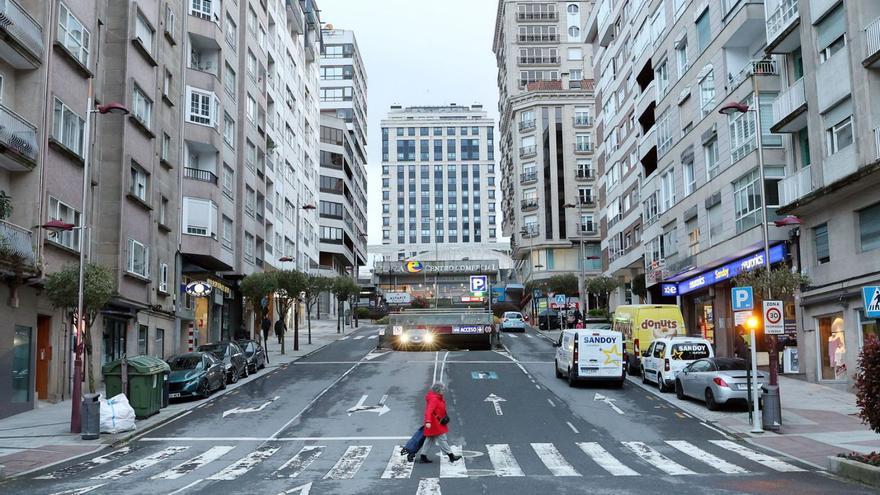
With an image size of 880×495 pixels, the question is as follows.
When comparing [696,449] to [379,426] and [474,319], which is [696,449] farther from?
[474,319]

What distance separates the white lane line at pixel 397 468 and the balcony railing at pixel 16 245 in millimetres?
11916

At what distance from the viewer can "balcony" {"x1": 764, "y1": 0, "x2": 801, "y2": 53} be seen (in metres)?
29.9

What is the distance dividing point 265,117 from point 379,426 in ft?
127

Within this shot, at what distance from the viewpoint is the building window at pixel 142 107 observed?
110ft

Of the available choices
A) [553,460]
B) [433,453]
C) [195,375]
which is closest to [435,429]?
[433,453]

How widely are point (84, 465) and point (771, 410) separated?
1521 centimetres

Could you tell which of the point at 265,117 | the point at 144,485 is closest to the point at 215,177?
the point at 265,117

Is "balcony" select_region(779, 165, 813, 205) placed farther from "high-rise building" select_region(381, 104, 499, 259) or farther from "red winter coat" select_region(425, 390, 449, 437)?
"high-rise building" select_region(381, 104, 499, 259)

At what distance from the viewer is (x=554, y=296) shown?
7456 cm

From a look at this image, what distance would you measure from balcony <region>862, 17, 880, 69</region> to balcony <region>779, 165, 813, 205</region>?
190 inches

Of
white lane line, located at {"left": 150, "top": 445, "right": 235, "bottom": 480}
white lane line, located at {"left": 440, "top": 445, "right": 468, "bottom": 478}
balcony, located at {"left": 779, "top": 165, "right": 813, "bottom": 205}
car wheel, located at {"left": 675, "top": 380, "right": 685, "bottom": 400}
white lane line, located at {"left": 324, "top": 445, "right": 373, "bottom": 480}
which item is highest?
balcony, located at {"left": 779, "top": 165, "right": 813, "bottom": 205}

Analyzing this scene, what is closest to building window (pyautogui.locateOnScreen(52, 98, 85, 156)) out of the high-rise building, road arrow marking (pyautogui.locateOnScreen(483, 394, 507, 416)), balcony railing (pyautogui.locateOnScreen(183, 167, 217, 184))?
balcony railing (pyautogui.locateOnScreen(183, 167, 217, 184))

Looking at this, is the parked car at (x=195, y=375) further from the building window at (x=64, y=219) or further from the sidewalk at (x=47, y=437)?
the building window at (x=64, y=219)

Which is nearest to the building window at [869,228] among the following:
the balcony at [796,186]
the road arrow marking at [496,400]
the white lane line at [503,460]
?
the balcony at [796,186]
